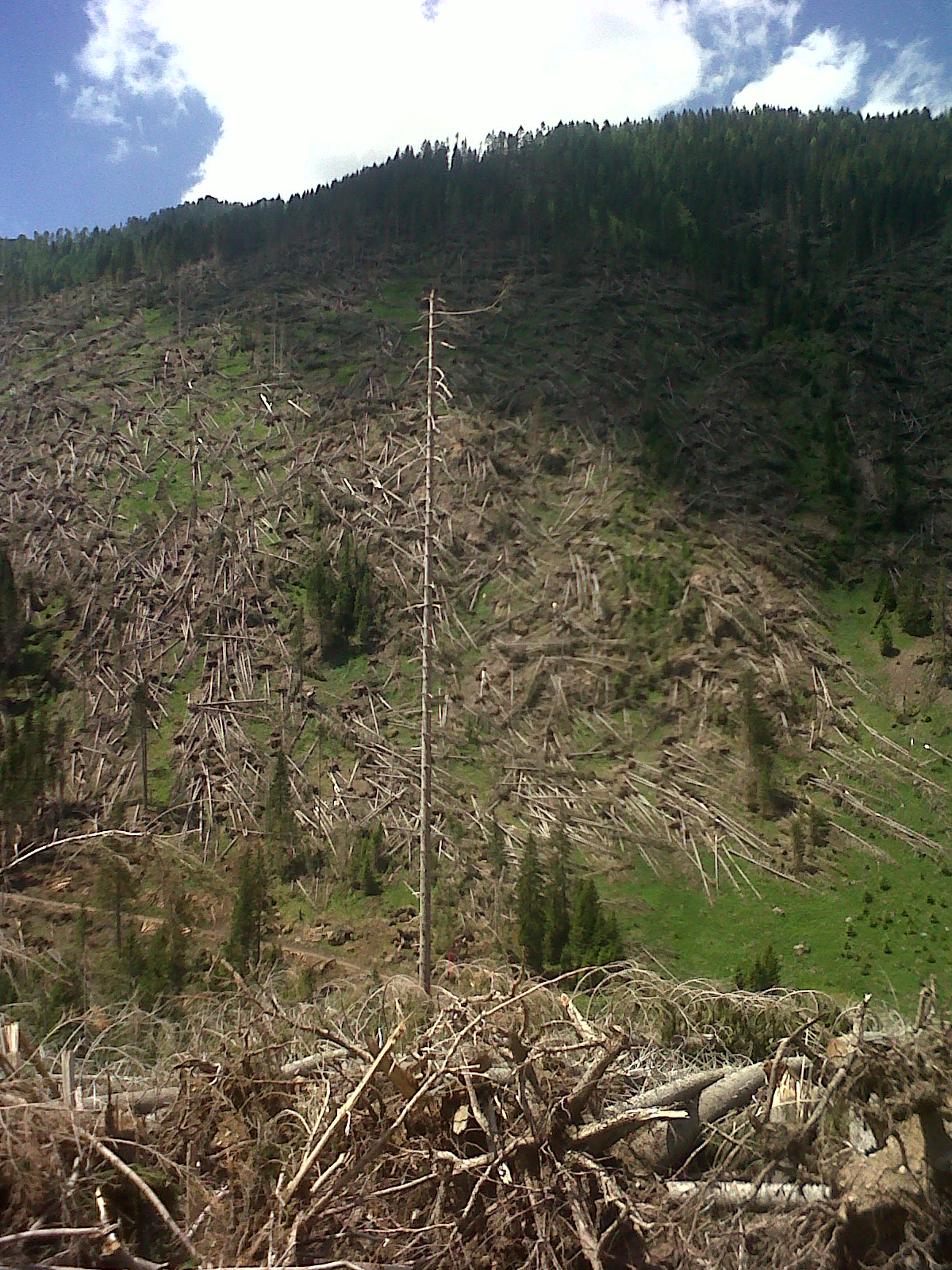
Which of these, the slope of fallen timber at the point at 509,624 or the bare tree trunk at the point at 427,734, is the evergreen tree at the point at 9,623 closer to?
the slope of fallen timber at the point at 509,624

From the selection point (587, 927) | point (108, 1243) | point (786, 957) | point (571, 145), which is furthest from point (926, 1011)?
point (571, 145)

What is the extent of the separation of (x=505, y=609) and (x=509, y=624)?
1008 mm

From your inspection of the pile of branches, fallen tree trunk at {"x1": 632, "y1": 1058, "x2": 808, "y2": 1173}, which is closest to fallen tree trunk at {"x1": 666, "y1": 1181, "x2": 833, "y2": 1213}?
the pile of branches

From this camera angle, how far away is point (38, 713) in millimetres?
28766

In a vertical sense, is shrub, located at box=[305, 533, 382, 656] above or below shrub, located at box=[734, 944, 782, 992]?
above

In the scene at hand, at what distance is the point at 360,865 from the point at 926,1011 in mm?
19258

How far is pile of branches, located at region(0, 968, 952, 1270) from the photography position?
309 centimetres

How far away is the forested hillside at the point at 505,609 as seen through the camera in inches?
767

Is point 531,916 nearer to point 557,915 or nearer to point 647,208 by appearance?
point 557,915

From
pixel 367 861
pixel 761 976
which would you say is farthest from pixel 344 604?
pixel 761 976

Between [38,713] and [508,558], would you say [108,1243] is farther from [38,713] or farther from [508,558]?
[508,558]

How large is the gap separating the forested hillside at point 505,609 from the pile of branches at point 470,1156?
64.2 inches

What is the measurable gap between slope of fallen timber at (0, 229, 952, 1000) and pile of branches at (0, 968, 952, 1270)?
178 centimetres

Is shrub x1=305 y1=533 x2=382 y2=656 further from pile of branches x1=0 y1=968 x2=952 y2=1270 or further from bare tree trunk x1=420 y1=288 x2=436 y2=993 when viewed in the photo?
pile of branches x1=0 y1=968 x2=952 y2=1270
